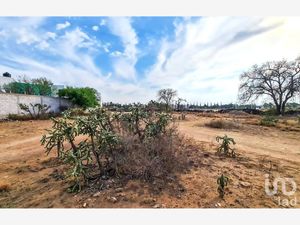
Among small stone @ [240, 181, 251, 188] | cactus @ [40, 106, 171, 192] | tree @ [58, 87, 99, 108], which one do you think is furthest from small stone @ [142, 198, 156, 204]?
tree @ [58, 87, 99, 108]

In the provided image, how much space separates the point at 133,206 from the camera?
10.6 feet

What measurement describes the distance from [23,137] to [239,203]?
8.91 metres

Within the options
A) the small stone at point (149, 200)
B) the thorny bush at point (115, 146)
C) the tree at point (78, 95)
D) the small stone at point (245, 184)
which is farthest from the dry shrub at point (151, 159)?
the tree at point (78, 95)

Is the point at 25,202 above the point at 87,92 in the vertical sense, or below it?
below

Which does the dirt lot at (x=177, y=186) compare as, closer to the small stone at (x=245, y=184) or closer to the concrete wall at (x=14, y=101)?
the small stone at (x=245, y=184)

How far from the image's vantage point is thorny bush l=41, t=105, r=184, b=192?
3971 mm

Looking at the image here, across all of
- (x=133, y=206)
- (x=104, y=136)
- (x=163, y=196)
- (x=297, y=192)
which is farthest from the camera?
(x=104, y=136)

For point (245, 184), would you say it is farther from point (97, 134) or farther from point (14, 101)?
point (14, 101)

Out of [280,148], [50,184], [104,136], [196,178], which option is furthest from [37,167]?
[280,148]

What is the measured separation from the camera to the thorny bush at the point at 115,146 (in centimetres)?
397

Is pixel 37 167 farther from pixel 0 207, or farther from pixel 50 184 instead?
pixel 0 207

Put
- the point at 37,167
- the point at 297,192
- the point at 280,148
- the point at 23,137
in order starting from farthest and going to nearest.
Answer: the point at 23,137 < the point at 280,148 < the point at 37,167 < the point at 297,192

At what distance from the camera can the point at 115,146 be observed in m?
4.39

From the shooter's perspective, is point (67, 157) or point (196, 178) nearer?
point (67, 157)
